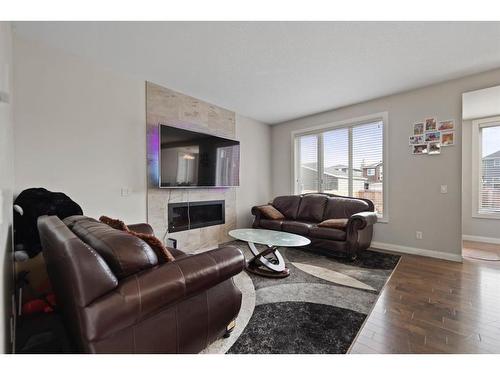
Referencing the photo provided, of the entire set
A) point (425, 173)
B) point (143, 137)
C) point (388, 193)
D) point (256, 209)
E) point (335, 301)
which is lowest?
point (335, 301)

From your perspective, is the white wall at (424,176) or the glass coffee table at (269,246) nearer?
the glass coffee table at (269,246)

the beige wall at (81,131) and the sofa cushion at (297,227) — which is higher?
the beige wall at (81,131)

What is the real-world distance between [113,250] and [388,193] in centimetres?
399

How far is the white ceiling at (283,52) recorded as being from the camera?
6.68 feet

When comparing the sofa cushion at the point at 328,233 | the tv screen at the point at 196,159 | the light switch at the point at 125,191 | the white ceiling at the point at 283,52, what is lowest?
the sofa cushion at the point at 328,233

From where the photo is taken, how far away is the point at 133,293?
0.99 metres

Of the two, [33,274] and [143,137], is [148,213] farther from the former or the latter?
[33,274]

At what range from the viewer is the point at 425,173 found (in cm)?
339

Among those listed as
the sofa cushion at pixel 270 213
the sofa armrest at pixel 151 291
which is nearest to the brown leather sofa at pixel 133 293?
the sofa armrest at pixel 151 291

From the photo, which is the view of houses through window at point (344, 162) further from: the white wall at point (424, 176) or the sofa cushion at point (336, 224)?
the sofa cushion at point (336, 224)

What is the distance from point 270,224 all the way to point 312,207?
0.86m

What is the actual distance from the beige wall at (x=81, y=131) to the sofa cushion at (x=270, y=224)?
171cm
